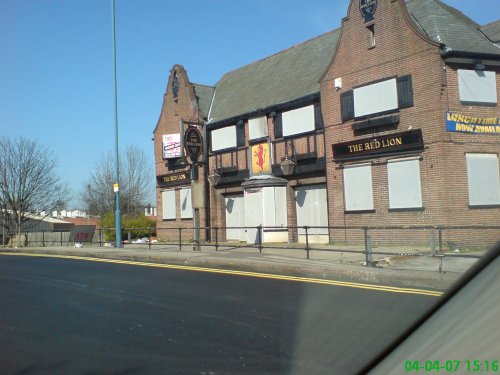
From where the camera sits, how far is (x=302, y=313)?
7.54 m

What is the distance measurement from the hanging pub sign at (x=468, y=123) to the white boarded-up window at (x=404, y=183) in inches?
64.8

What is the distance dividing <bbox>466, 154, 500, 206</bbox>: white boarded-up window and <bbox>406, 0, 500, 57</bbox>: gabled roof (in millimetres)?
3605

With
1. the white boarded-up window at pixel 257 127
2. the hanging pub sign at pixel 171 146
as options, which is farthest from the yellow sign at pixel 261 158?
the hanging pub sign at pixel 171 146

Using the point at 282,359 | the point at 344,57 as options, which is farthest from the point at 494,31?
the point at 282,359

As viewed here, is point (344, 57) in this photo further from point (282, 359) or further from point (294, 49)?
point (282, 359)

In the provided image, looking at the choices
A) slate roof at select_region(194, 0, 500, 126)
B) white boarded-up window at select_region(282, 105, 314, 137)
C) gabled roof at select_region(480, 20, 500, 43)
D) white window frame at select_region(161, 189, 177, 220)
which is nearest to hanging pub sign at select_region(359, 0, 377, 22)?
slate roof at select_region(194, 0, 500, 126)

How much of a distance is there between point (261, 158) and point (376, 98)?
6.87 meters

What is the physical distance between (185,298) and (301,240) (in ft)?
46.6

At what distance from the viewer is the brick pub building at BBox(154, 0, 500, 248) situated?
56.5 feet

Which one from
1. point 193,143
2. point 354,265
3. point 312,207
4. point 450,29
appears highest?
point 450,29

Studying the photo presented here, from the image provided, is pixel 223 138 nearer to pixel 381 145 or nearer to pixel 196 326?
pixel 381 145

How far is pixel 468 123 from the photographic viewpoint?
57.2 feet

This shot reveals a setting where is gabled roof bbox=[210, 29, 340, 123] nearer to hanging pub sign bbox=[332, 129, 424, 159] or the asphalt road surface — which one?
hanging pub sign bbox=[332, 129, 424, 159]

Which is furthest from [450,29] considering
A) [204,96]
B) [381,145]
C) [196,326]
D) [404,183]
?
[196,326]
